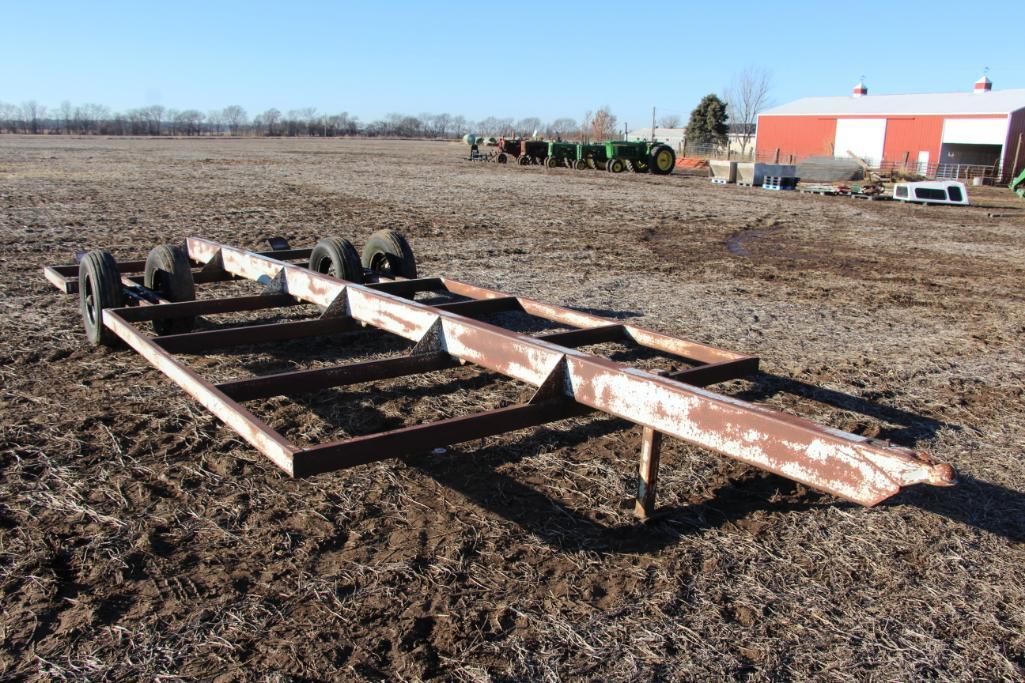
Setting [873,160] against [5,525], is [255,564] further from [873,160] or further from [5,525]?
[873,160]

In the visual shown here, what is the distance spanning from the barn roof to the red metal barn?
0.05m

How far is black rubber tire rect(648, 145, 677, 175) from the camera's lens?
3294cm

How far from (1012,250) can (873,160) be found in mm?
33641

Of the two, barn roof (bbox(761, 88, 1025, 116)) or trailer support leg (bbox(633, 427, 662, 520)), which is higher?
barn roof (bbox(761, 88, 1025, 116))

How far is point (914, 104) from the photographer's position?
44094mm

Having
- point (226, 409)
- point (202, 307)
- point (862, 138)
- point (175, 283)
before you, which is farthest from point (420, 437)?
point (862, 138)

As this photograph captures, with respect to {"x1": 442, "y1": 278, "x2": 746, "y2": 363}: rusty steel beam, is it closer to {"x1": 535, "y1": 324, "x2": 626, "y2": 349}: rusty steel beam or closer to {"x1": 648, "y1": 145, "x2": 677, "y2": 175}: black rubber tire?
{"x1": 535, "y1": 324, "x2": 626, "y2": 349}: rusty steel beam

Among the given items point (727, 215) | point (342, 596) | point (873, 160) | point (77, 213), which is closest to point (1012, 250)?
point (727, 215)

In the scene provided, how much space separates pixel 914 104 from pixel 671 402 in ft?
160

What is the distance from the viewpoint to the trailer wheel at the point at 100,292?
17.3 feet

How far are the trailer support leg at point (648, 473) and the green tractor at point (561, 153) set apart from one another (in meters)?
32.4

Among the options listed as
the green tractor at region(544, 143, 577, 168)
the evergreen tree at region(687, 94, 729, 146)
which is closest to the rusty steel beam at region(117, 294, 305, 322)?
the green tractor at region(544, 143, 577, 168)

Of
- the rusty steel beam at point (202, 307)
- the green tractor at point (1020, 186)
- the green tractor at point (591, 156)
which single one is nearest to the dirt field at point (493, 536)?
the rusty steel beam at point (202, 307)

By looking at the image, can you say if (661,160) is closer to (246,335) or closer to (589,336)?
(589,336)
